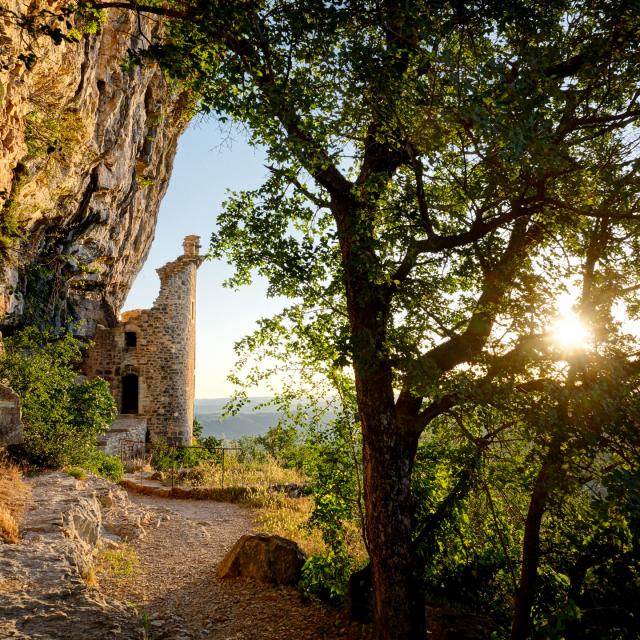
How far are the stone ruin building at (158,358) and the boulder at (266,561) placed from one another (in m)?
14.5

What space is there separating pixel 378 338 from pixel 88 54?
1117cm

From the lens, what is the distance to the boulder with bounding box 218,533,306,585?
6430 mm

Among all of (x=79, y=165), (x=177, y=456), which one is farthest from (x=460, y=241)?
(x=177, y=456)

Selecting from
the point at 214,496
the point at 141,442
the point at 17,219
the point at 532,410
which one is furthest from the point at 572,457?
the point at 141,442

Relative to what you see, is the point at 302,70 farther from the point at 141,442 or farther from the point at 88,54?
the point at 141,442

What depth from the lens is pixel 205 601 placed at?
5.96 m

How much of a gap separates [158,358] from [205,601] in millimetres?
16196

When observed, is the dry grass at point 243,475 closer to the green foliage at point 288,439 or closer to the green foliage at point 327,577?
the green foliage at point 327,577

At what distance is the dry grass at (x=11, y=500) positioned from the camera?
5.42m

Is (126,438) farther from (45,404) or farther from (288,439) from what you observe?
(288,439)

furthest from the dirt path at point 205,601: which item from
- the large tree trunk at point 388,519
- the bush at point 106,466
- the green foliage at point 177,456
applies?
the green foliage at point 177,456

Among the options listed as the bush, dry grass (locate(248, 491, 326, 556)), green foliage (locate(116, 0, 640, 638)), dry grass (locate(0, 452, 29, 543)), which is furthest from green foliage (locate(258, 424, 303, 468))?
the bush

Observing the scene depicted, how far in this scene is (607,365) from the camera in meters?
3.32

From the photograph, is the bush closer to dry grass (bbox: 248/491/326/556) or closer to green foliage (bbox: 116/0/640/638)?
dry grass (bbox: 248/491/326/556)
